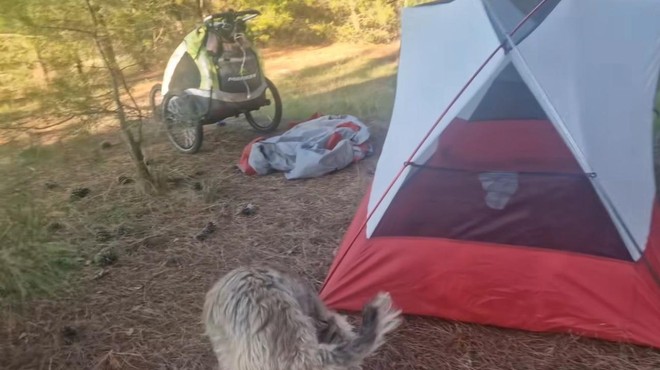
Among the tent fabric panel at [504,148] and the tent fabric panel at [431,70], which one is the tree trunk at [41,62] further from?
the tent fabric panel at [504,148]

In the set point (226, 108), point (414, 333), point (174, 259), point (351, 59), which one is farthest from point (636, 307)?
point (351, 59)

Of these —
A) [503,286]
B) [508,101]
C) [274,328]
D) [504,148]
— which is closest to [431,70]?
[508,101]

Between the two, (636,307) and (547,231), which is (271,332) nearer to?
(547,231)

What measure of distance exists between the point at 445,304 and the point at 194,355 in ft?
4.67

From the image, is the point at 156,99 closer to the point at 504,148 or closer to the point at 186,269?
the point at 186,269

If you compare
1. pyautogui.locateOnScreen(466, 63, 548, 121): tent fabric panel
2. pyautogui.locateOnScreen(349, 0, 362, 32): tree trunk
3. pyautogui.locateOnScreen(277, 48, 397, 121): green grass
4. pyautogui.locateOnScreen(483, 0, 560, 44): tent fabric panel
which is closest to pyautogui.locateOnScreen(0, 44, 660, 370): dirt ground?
pyautogui.locateOnScreen(277, 48, 397, 121): green grass

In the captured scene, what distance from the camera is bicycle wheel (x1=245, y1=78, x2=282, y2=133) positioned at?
22.1ft

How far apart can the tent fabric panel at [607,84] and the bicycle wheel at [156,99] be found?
13.5 feet

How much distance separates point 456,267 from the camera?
312cm

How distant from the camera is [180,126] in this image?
629cm

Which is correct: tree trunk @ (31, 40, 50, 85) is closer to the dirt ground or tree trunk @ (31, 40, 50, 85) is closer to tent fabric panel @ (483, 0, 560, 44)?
the dirt ground

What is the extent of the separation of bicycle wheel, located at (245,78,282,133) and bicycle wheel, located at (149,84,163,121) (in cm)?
101

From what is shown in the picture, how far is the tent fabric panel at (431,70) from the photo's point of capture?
3.02m

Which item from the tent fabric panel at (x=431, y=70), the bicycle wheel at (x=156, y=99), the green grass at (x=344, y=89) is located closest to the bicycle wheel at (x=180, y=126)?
the bicycle wheel at (x=156, y=99)
